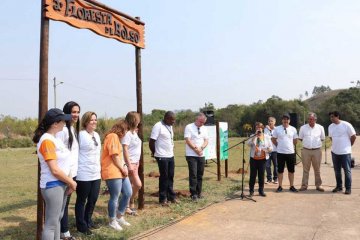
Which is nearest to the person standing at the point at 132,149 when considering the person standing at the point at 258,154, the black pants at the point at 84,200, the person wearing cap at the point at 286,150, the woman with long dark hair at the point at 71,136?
the black pants at the point at 84,200

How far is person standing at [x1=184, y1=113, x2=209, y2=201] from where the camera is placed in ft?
25.0

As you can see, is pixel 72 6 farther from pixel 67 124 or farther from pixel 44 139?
pixel 44 139

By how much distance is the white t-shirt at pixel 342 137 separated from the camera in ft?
27.7

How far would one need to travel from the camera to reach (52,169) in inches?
150

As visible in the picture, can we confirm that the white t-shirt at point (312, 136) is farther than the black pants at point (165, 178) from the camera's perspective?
Yes

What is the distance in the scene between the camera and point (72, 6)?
17.5 ft

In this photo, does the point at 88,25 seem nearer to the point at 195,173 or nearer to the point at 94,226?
the point at 94,226

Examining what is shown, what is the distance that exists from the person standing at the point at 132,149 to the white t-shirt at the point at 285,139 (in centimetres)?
361

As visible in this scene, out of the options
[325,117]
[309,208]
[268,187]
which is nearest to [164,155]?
[309,208]

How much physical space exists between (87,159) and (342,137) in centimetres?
572

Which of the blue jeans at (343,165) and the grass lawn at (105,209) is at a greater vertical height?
the blue jeans at (343,165)

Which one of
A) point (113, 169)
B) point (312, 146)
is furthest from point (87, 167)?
point (312, 146)

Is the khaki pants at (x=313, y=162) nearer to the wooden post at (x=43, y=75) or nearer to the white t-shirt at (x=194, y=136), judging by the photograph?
the white t-shirt at (x=194, y=136)

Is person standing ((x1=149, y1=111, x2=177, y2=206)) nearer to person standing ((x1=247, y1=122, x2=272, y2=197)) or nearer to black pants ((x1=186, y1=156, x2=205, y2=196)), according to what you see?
black pants ((x1=186, y1=156, x2=205, y2=196))
